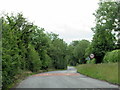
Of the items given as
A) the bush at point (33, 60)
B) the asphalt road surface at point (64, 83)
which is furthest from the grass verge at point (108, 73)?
the bush at point (33, 60)

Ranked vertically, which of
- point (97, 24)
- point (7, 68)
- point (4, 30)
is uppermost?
point (97, 24)

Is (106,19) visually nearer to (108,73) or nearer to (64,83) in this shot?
(108,73)

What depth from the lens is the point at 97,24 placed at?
3541 centimetres

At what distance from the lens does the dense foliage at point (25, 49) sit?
14297 millimetres

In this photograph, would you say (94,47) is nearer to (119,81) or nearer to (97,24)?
(97,24)

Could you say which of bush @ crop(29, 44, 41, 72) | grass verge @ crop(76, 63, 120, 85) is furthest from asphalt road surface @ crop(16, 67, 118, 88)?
bush @ crop(29, 44, 41, 72)

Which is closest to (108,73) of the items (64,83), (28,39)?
(64,83)

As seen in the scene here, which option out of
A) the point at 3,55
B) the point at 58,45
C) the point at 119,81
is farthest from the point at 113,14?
the point at 58,45

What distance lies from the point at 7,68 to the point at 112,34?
2444 centimetres

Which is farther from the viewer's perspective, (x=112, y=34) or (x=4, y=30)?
(x=112, y=34)

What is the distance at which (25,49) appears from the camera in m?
35.3

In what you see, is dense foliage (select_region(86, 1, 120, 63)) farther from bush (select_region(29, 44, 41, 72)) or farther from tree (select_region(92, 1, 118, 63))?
bush (select_region(29, 44, 41, 72))

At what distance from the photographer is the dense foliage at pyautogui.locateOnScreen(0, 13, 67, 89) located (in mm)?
14297

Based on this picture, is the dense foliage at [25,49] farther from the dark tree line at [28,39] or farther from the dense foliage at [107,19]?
the dense foliage at [107,19]
